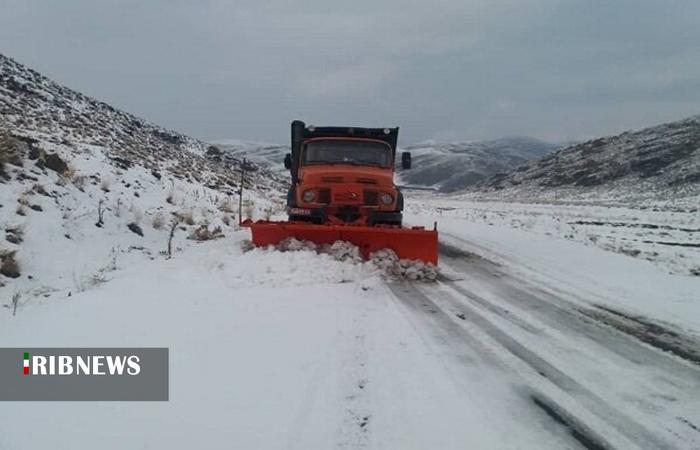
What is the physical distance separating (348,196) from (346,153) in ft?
5.23

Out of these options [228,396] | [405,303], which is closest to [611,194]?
[405,303]

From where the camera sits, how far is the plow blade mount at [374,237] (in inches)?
322

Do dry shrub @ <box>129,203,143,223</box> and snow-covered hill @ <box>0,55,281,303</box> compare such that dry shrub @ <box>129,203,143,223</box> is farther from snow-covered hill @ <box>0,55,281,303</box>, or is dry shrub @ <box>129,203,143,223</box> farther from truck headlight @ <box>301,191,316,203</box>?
truck headlight @ <box>301,191,316,203</box>

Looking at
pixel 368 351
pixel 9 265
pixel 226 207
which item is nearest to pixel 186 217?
pixel 226 207

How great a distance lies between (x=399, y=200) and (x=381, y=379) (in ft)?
21.6

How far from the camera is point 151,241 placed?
10.6m

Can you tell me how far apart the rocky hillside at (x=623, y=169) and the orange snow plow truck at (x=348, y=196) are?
32.3m

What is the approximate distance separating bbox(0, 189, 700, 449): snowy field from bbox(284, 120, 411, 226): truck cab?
176 centimetres

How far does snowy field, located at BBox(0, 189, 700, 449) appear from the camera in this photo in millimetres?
3098

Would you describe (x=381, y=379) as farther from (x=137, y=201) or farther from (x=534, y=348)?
(x=137, y=201)

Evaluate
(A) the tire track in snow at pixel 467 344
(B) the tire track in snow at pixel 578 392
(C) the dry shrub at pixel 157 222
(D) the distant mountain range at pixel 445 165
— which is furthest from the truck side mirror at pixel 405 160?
(D) the distant mountain range at pixel 445 165

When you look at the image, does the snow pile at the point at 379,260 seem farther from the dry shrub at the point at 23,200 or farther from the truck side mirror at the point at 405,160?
the dry shrub at the point at 23,200

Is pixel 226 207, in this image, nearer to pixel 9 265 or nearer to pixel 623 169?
pixel 9 265

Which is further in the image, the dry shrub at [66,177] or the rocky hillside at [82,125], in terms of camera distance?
the rocky hillside at [82,125]
